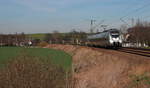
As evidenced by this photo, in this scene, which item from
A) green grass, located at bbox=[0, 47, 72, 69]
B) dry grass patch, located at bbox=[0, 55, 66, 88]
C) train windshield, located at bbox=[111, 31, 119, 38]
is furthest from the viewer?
train windshield, located at bbox=[111, 31, 119, 38]

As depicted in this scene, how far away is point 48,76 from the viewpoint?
418 inches

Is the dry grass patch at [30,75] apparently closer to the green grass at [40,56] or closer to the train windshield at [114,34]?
the green grass at [40,56]

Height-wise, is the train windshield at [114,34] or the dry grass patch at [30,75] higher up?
the train windshield at [114,34]

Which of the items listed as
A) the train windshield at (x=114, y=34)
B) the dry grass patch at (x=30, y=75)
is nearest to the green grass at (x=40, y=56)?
the dry grass patch at (x=30, y=75)

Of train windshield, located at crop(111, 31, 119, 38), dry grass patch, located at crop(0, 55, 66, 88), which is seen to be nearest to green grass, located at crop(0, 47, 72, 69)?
dry grass patch, located at crop(0, 55, 66, 88)

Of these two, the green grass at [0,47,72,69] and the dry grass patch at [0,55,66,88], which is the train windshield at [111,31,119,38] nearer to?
the green grass at [0,47,72,69]

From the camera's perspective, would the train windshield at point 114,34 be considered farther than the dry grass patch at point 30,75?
Yes

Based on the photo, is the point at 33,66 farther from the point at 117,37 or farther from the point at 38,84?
the point at 117,37

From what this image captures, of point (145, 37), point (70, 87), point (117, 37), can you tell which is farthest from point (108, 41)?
point (145, 37)

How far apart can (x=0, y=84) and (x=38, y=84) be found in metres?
1.84

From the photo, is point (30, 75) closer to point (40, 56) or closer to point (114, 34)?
point (40, 56)

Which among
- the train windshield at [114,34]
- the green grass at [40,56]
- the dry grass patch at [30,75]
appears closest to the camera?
the dry grass patch at [30,75]

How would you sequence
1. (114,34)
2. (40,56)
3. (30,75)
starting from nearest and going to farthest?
(30,75)
(40,56)
(114,34)

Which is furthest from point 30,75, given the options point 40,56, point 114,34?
point 114,34
